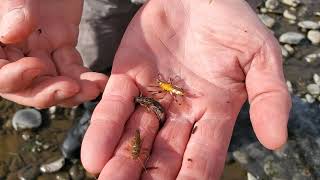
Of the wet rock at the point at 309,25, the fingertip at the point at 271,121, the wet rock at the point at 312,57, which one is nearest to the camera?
the fingertip at the point at 271,121

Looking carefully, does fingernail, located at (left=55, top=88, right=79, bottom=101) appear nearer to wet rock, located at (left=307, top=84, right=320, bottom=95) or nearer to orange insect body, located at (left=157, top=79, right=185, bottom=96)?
orange insect body, located at (left=157, top=79, right=185, bottom=96)

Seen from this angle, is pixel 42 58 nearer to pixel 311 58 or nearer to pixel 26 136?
pixel 26 136

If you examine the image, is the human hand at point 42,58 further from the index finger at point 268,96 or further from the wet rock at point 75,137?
the wet rock at point 75,137

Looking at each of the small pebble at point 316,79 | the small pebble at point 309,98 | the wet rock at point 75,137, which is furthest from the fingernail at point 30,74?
the small pebble at point 316,79

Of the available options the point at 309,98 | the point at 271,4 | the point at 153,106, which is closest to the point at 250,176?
the point at 309,98

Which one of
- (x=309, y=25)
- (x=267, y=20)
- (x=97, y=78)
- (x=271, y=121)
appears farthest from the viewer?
(x=267, y=20)

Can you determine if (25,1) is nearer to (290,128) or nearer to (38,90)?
(38,90)
